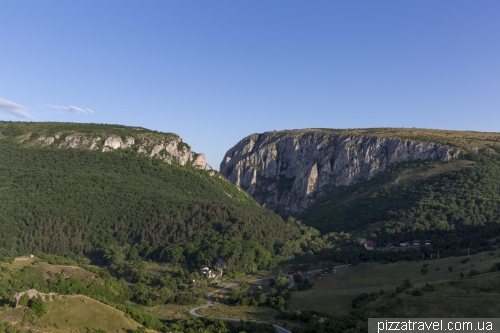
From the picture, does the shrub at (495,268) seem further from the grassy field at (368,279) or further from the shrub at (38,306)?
the shrub at (38,306)

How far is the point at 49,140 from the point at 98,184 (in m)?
43.3

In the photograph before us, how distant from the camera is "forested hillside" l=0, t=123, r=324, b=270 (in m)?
114

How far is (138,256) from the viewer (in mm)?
116000

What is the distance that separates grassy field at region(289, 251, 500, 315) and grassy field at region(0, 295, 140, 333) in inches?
1368

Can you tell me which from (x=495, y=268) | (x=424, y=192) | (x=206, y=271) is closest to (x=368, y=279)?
(x=495, y=268)

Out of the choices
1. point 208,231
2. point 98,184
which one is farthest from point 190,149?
point 208,231

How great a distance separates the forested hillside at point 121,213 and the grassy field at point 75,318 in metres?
63.0

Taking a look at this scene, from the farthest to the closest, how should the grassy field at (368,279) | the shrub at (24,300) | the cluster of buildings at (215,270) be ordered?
the cluster of buildings at (215,270) → the grassy field at (368,279) → the shrub at (24,300)

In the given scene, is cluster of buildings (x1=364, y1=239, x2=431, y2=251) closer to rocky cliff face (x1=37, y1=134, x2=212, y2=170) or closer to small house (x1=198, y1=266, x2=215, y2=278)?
small house (x1=198, y1=266, x2=215, y2=278)

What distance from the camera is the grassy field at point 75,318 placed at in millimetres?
42625

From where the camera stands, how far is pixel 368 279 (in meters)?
89.1

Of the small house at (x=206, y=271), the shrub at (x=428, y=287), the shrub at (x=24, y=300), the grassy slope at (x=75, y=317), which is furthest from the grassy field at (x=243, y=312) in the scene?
the shrub at (x=24, y=300)

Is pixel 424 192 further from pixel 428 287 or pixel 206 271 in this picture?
pixel 428 287

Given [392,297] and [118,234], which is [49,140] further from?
[392,297]
